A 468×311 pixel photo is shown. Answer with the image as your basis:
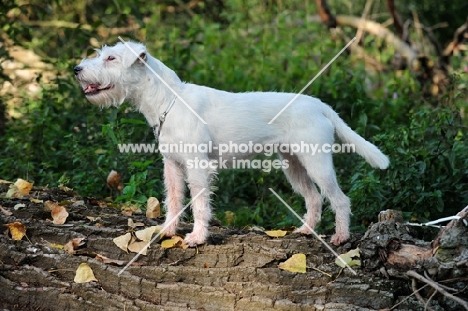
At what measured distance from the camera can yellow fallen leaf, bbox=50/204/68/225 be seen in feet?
16.2

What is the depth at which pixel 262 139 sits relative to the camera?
515 cm

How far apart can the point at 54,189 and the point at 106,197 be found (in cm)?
91

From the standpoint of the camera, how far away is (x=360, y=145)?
16.8 ft

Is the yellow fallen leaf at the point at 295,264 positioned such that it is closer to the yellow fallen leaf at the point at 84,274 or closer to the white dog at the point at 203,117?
the white dog at the point at 203,117

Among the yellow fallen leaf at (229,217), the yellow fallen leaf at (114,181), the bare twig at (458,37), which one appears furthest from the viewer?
the bare twig at (458,37)

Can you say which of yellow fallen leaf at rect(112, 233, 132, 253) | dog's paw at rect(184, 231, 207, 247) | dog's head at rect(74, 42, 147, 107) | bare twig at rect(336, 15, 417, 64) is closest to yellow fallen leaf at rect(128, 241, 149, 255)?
yellow fallen leaf at rect(112, 233, 132, 253)

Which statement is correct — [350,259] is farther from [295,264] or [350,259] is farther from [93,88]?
[93,88]

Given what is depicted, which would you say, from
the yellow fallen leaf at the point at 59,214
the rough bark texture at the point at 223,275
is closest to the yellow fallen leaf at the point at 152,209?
the yellow fallen leaf at the point at 59,214

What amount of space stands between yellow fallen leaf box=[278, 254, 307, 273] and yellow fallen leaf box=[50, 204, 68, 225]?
1.66 m

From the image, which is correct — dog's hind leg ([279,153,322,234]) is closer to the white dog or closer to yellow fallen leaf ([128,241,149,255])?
the white dog

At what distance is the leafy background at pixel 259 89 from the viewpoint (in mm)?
6332

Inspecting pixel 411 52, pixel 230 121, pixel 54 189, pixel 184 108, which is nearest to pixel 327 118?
pixel 230 121

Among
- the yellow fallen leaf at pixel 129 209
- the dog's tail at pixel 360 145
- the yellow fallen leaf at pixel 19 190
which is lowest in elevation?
the yellow fallen leaf at pixel 129 209

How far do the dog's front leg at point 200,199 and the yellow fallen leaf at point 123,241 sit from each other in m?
0.41
